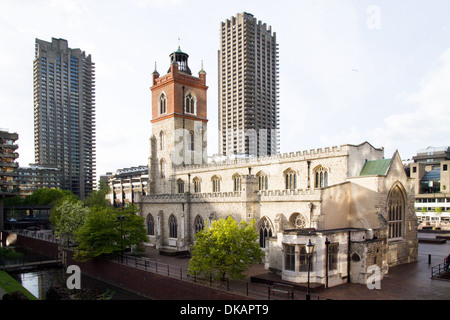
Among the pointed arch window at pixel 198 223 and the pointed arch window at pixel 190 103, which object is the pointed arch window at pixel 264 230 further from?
the pointed arch window at pixel 190 103

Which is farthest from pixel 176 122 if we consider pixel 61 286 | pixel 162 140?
pixel 61 286

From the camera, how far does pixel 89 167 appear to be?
5128 inches

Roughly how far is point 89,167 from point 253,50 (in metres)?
72.8

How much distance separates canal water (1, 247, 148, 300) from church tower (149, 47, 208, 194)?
19.1 meters

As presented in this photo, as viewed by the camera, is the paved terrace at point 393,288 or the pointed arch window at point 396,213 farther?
the pointed arch window at point 396,213

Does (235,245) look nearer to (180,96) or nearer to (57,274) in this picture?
(57,274)

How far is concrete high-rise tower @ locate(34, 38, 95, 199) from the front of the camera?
399ft

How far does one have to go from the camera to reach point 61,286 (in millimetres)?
34438

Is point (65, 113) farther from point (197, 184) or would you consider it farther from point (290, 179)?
point (290, 179)

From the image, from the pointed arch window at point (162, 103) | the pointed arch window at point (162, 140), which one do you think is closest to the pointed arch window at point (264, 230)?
the pointed arch window at point (162, 140)

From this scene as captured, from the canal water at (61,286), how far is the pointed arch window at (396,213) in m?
24.0

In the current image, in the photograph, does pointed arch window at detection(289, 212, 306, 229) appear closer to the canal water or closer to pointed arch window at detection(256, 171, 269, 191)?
pointed arch window at detection(256, 171, 269, 191)

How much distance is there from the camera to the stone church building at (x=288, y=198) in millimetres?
27391
